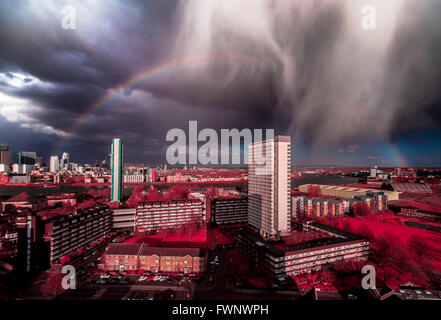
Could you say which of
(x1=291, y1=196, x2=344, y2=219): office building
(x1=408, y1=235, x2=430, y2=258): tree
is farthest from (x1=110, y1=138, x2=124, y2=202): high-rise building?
(x1=408, y1=235, x2=430, y2=258): tree

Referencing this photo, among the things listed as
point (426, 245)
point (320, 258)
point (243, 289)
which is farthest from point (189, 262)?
point (426, 245)

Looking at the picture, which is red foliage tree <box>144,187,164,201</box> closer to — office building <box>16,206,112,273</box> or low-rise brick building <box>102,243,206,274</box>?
office building <box>16,206,112,273</box>

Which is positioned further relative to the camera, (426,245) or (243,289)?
(426,245)

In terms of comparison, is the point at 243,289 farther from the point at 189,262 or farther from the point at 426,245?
the point at 426,245

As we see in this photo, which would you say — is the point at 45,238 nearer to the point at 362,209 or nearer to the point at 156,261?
the point at 156,261

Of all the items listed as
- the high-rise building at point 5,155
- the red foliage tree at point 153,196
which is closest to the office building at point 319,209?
the red foliage tree at point 153,196

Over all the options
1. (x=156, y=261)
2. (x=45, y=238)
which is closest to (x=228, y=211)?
(x=156, y=261)

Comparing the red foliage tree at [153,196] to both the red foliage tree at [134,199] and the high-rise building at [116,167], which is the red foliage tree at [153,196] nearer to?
the red foliage tree at [134,199]
